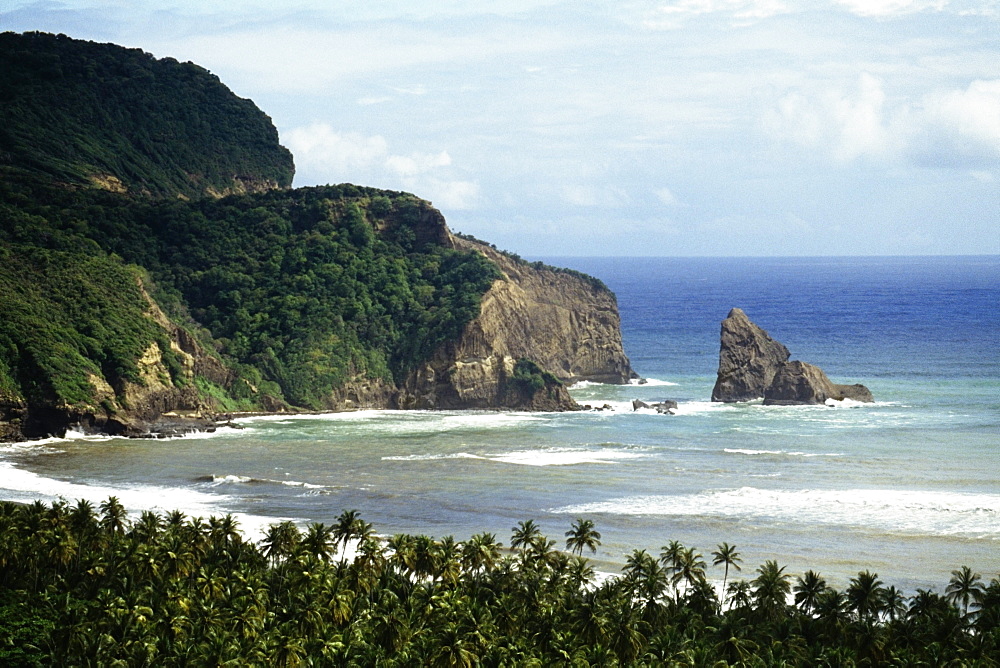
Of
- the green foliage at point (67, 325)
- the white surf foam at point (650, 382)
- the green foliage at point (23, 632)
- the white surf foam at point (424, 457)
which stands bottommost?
the green foliage at point (23, 632)

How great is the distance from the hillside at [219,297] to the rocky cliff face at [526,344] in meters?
0.29

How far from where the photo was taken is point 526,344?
161m

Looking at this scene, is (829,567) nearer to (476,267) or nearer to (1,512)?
(1,512)

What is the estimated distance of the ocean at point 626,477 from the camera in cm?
8106

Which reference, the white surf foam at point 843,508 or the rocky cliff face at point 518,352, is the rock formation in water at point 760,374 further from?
the white surf foam at point 843,508

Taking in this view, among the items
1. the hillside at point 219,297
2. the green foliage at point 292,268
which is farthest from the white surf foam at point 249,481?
the green foliage at point 292,268

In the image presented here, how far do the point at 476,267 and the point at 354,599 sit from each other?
103 metres

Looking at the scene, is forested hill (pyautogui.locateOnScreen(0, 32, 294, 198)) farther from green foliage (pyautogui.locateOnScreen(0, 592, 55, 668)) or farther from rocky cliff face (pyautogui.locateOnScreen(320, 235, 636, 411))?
green foliage (pyautogui.locateOnScreen(0, 592, 55, 668))

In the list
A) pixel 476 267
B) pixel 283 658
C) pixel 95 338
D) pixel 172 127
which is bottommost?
pixel 283 658

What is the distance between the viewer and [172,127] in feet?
633

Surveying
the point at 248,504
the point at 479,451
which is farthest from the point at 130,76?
the point at 248,504

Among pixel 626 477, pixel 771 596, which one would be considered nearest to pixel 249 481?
pixel 626 477

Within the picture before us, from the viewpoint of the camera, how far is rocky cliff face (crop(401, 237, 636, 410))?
473ft

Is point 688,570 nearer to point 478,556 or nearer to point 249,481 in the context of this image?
point 478,556
